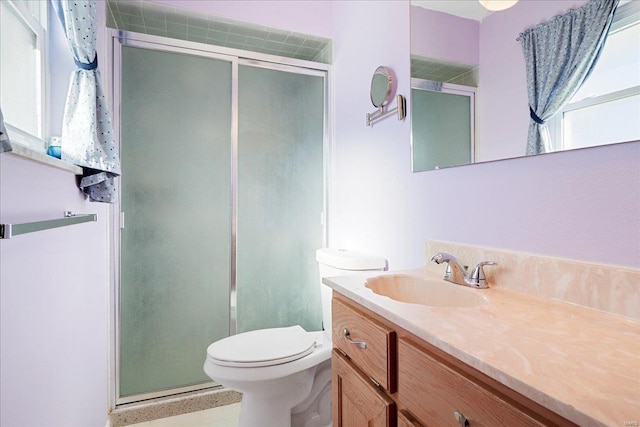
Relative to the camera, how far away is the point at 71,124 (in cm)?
117

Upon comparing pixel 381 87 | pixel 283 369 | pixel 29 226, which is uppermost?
pixel 381 87

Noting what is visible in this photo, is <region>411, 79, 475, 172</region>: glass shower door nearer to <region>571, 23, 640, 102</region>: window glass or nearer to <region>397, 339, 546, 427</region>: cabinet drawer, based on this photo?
→ <region>571, 23, 640, 102</region>: window glass

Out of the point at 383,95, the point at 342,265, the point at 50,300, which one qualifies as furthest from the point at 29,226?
the point at 383,95

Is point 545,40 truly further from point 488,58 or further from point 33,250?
point 33,250

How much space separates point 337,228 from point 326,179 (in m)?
0.35

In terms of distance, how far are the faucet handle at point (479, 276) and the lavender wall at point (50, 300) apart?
4.00 feet

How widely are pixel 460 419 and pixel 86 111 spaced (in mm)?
1471

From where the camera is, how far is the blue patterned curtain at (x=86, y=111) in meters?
1.16

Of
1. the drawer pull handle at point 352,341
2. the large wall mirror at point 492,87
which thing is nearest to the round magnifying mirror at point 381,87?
the large wall mirror at point 492,87

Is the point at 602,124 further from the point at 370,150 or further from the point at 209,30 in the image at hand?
the point at 209,30

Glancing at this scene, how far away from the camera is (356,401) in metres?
0.94

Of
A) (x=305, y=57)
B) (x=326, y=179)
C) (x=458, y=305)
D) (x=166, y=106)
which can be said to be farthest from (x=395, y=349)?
(x=305, y=57)

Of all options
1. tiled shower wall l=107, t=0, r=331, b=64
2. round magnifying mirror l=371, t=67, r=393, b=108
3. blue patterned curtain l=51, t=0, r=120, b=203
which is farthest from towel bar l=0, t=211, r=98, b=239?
tiled shower wall l=107, t=0, r=331, b=64

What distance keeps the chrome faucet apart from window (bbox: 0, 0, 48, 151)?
135cm
